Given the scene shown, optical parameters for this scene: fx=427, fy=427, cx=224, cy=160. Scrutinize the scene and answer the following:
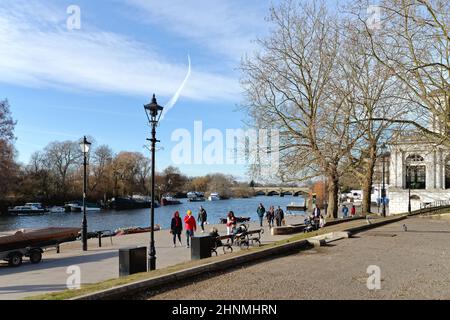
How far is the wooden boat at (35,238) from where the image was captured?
1613 centimetres

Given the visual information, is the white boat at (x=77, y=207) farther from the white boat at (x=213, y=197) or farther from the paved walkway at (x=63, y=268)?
the paved walkway at (x=63, y=268)

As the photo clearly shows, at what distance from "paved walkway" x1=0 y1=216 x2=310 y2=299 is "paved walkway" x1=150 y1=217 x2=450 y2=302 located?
462 centimetres

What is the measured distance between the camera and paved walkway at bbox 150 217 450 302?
23.5 ft

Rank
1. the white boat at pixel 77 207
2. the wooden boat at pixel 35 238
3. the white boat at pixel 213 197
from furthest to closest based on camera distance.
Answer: the white boat at pixel 213 197, the white boat at pixel 77 207, the wooden boat at pixel 35 238

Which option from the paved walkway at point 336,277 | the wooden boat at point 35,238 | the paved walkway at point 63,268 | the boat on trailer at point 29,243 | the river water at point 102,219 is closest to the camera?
the paved walkway at point 336,277

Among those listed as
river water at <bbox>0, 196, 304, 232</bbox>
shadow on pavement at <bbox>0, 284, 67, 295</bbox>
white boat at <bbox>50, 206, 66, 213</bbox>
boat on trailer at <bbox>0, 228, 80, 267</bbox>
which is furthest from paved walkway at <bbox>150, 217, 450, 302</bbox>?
white boat at <bbox>50, 206, 66, 213</bbox>

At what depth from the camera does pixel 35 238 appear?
17.6m

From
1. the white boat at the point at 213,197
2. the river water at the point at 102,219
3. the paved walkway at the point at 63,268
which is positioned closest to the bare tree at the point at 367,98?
the paved walkway at the point at 63,268

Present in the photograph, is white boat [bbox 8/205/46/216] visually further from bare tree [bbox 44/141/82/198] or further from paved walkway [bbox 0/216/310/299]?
paved walkway [bbox 0/216/310/299]

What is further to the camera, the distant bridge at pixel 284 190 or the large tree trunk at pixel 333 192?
the distant bridge at pixel 284 190

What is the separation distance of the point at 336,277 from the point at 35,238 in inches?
532

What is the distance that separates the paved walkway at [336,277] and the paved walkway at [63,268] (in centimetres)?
462

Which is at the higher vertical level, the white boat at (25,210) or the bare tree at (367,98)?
the bare tree at (367,98)
